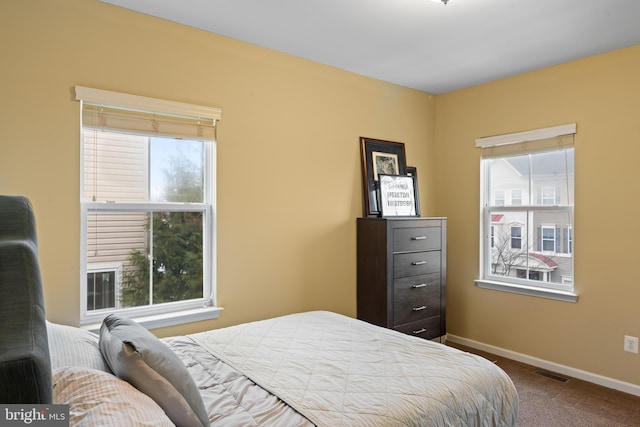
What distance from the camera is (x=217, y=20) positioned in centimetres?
266

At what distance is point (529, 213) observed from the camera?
12.2 ft

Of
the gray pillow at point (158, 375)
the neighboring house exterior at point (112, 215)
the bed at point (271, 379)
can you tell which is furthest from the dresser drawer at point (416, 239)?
the gray pillow at point (158, 375)

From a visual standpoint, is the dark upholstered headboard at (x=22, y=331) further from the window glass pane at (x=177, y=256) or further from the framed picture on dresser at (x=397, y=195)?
the framed picture on dresser at (x=397, y=195)

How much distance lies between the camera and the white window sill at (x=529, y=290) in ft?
11.0

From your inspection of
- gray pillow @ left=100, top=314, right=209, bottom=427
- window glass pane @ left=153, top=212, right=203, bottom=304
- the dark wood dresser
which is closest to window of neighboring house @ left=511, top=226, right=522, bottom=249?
the dark wood dresser

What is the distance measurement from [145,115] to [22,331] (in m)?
2.54

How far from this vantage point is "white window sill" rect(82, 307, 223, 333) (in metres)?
2.57

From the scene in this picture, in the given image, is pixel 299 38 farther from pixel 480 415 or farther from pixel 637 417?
pixel 637 417

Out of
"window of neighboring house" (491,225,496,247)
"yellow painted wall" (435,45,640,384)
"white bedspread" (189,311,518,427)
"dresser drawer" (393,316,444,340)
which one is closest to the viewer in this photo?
"white bedspread" (189,311,518,427)

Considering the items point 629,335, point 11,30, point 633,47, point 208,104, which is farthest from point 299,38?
point 629,335

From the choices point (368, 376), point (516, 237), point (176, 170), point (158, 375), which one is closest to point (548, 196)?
point (516, 237)

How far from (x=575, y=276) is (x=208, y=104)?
3.20 m

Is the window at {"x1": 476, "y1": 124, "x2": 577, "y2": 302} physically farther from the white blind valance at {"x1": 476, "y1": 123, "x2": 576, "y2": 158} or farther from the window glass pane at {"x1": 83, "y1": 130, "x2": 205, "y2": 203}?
the window glass pane at {"x1": 83, "y1": 130, "x2": 205, "y2": 203}

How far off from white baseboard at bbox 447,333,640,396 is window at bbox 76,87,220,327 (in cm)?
264
